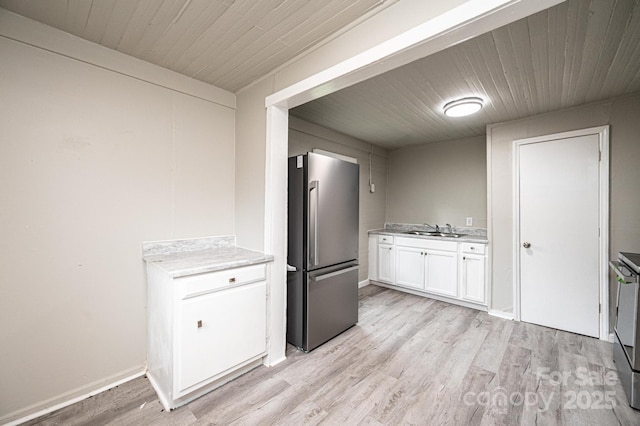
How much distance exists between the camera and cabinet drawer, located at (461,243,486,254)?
3232 millimetres

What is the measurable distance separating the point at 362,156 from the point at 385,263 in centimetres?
176

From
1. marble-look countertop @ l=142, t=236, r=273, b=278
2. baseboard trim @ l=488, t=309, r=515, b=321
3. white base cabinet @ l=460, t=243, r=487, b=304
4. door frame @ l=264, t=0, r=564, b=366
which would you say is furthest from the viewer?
white base cabinet @ l=460, t=243, r=487, b=304

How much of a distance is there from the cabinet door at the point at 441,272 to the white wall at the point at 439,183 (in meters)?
0.79

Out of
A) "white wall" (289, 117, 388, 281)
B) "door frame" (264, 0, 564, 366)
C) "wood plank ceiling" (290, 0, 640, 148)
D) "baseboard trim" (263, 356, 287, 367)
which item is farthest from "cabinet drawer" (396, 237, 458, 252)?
"baseboard trim" (263, 356, 287, 367)

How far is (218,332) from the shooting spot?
1758mm

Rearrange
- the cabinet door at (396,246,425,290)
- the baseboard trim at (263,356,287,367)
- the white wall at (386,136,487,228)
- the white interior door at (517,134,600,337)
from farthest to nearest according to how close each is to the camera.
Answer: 1. the white wall at (386,136,487,228)
2. the cabinet door at (396,246,425,290)
3. the white interior door at (517,134,600,337)
4. the baseboard trim at (263,356,287,367)

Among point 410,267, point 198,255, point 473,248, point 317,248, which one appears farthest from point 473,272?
point 198,255

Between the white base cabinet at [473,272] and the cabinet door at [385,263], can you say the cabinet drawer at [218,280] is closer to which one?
the cabinet door at [385,263]

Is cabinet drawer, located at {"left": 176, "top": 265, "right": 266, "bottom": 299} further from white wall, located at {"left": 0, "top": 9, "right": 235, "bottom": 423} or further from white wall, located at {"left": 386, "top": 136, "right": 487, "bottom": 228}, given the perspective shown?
white wall, located at {"left": 386, "top": 136, "right": 487, "bottom": 228}

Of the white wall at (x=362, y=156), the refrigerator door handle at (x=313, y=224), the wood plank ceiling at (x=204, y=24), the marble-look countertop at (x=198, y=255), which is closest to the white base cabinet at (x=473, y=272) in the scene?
the white wall at (x=362, y=156)

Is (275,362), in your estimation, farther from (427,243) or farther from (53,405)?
(427,243)

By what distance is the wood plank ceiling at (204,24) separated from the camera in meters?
1.42

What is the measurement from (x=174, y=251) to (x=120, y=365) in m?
0.87

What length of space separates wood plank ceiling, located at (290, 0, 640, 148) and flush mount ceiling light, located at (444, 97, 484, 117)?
0.08 metres
